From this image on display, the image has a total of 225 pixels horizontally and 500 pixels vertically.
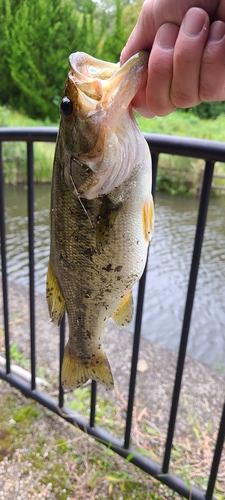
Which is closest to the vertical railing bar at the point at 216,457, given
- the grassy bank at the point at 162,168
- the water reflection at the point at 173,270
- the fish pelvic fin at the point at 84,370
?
the fish pelvic fin at the point at 84,370

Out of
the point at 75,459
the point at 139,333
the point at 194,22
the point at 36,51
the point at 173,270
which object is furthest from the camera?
the point at 36,51

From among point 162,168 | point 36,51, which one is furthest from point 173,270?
point 36,51

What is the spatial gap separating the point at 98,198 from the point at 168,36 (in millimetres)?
339

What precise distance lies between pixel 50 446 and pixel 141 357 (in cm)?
115

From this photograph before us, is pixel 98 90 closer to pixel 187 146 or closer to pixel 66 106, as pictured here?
pixel 66 106

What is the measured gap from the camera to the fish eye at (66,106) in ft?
2.55

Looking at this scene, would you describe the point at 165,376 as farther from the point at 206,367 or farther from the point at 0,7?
the point at 0,7

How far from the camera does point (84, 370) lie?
1155mm

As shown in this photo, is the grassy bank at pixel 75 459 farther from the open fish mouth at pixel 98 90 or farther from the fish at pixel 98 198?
the open fish mouth at pixel 98 90

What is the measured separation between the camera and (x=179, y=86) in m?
0.69

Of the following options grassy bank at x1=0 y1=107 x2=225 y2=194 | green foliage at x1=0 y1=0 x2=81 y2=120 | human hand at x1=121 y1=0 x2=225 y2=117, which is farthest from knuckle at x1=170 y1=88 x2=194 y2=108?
green foliage at x1=0 y1=0 x2=81 y2=120

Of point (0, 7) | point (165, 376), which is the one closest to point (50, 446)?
point (165, 376)

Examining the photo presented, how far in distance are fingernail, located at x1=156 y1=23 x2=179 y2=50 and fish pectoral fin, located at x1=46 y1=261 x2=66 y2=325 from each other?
0.59 m

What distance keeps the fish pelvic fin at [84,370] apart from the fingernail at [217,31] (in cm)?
83
